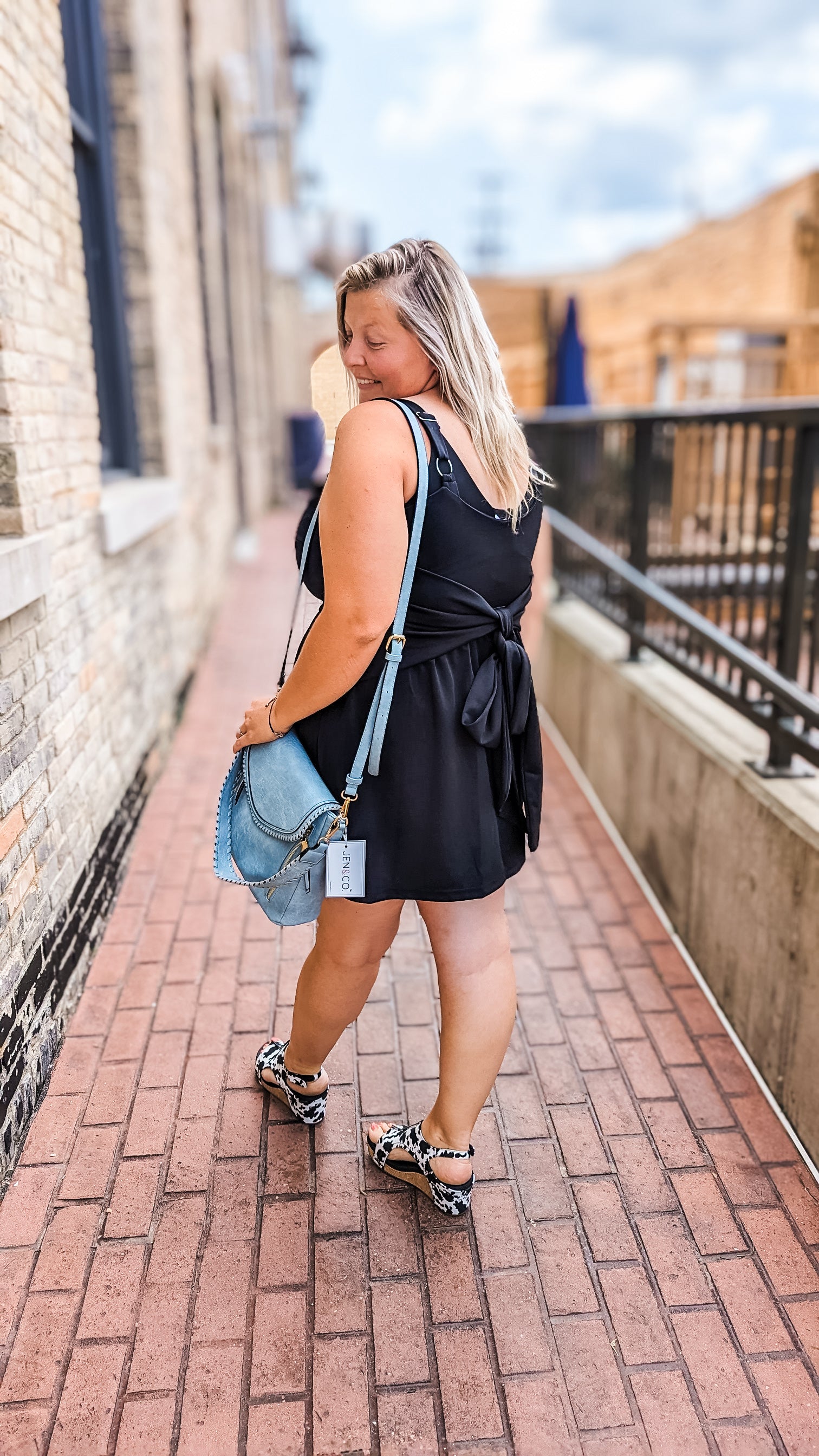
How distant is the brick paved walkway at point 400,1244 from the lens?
177 cm

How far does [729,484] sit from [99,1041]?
256 cm

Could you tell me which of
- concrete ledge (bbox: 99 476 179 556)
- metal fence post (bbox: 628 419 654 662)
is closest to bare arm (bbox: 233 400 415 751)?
concrete ledge (bbox: 99 476 179 556)

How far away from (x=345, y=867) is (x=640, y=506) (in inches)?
110

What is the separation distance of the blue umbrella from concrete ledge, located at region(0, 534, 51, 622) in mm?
8281

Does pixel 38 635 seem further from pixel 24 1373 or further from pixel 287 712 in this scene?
pixel 24 1373

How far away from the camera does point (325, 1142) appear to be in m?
2.41

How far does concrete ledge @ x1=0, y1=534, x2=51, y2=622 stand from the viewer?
7.66 ft

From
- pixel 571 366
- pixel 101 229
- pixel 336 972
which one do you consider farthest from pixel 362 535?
pixel 571 366

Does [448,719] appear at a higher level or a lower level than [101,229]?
lower

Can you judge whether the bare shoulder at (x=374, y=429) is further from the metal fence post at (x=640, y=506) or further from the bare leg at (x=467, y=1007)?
the metal fence post at (x=640, y=506)

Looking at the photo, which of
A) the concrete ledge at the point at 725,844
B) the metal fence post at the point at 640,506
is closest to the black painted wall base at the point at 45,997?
the concrete ledge at the point at 725,844

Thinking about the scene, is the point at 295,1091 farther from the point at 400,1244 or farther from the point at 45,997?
the point at 45,997

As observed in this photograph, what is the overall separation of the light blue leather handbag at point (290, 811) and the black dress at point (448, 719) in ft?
0.10

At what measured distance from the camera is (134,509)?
4.14m
